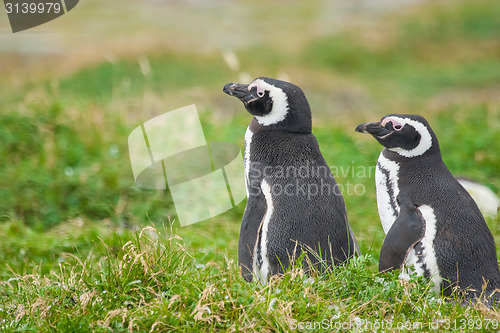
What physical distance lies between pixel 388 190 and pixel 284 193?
0.71m

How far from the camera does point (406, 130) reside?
387cm

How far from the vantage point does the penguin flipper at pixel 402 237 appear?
144 inches

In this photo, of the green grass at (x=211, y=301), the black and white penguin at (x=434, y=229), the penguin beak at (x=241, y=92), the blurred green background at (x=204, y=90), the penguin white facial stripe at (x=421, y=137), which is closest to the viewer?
the green grass at (x=211, y=301)

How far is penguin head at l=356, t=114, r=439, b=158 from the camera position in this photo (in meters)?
3.87

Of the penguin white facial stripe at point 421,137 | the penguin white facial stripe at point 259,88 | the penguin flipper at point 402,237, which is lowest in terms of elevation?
the penguin flipper at point 402,237

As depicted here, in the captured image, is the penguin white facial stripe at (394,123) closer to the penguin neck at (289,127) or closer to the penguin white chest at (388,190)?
the penguin white chest at (388,190)

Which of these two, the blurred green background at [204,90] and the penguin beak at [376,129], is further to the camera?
the blurred green background at [204,90]

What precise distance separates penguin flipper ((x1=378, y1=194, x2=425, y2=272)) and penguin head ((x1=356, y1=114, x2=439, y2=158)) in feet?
1.23

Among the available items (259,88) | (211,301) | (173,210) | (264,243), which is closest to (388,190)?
(264,243)

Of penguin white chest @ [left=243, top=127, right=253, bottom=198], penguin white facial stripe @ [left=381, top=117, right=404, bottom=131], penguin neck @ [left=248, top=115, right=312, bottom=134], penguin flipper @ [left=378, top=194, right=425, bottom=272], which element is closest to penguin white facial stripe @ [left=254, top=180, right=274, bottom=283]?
penguin white chest @ [left=243, top=127, right=253, bottom=198]

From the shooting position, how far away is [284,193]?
3783 millimetres

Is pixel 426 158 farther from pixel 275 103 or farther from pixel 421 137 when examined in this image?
pixel 275 103

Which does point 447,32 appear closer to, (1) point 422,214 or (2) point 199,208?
(2) point 199,208

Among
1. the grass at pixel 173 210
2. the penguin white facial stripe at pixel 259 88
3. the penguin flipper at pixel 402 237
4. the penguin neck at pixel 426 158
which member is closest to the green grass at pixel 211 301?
the grass at pixel 173 210
